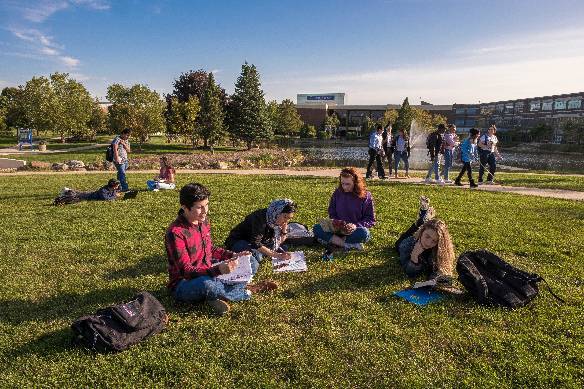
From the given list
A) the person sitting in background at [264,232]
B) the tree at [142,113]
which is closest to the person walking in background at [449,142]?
the person sitting in background at [264,232]

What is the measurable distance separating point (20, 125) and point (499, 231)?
6723 cm

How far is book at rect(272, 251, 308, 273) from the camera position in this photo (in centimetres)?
596

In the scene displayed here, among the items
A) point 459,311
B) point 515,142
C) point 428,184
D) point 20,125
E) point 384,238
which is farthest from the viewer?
point 515,142

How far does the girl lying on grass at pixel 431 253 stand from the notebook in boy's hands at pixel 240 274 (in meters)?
2.23

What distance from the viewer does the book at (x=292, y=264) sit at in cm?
596

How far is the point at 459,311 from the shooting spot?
476 cm

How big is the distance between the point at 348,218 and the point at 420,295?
86.8 inches

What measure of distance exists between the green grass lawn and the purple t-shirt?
0.52 meters

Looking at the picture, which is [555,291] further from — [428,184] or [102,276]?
[428,184]

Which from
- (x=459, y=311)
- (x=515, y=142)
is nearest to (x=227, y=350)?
(x=459, y=311)

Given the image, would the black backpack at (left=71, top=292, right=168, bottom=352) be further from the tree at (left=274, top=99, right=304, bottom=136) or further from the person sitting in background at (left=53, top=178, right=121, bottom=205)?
the tree at (left=274, top=99, right=304, bottom=136)

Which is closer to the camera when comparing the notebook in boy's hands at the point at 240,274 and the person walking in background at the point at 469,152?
the notebook in boy's hands at the point at 240,274

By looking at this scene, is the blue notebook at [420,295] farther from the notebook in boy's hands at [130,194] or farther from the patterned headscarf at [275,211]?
the notebook in boy's hands at [130,194]

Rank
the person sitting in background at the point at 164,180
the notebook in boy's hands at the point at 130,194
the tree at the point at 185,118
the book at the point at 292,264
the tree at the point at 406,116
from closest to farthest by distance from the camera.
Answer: the book at the point at 292,264 → the notebook in boy's hands at the point at 130,194 → the person sitting in background at the point at 164,180 → the tree at the point at 185,118 → the tree at the point at 406,116
